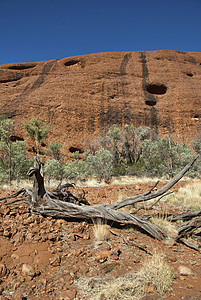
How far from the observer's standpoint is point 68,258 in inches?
89.0

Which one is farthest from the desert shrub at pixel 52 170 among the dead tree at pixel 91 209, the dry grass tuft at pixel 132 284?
the dry grass tuft at pixel 132 284

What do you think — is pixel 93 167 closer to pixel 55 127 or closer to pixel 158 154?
pixel 158 154

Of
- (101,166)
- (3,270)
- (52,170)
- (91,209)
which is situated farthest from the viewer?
(52,170)

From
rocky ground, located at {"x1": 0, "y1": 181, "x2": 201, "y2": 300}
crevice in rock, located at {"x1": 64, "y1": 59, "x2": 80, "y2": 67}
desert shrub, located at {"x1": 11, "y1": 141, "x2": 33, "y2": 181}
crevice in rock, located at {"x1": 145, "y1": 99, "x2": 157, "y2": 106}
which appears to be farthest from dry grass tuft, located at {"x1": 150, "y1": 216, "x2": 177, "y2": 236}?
crevice in rock, located at {"x1": 64, "y1": 59, "x2": 80, "y2": 67}

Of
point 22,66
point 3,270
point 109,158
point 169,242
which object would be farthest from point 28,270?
point 22,66

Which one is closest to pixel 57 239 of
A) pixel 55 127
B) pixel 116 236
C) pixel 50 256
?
pixel 50 256

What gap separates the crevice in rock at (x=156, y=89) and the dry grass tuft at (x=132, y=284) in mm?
25632

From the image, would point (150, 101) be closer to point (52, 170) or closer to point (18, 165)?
point (52, 170)

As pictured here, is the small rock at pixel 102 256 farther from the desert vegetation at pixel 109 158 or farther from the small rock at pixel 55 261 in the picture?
the desert vegetation at pixel 109 158

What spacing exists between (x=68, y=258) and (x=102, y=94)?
22.6m

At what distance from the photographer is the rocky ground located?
176 centimetres

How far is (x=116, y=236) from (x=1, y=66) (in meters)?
30.9

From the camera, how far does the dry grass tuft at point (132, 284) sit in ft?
5.49

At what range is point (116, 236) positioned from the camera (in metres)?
2.78
